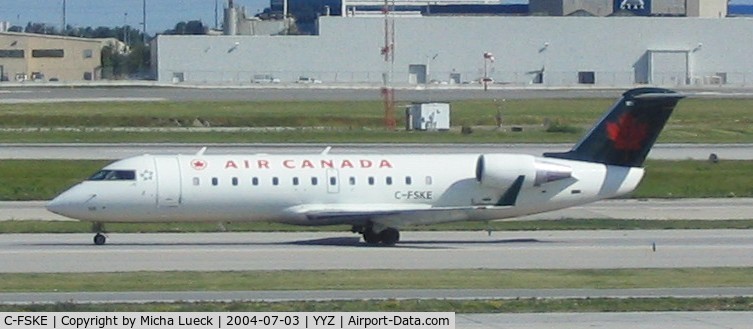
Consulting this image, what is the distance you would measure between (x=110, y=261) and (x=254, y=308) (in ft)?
30.8

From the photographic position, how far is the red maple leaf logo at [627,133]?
3809cm

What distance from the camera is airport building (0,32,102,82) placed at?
159 meters

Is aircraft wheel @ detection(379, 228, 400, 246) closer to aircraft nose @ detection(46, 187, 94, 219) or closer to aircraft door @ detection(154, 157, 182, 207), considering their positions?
aircraft door @ detection(154, 157, 182, 207)

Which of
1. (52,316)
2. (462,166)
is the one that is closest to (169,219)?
(462,166)

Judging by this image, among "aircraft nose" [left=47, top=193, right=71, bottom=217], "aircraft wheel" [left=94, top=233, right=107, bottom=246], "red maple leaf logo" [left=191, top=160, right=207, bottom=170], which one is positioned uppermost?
"red maple leaf logo" [left=191, top=160, right=207, bottom=170]

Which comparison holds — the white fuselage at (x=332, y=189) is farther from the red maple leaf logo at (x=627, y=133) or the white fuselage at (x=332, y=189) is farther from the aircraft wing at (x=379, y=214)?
the red maple leaf logo at (x=627, y=133)

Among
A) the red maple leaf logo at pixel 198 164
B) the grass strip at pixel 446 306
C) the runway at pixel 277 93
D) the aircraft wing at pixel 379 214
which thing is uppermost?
the runway at pixel 277 93

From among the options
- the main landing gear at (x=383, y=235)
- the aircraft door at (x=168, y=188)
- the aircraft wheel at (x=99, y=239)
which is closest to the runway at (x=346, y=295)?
the aircraft wheel at (x=99, y=239)

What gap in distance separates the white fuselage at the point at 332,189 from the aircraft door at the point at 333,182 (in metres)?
0.02

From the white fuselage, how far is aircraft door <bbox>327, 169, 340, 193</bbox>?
25 mm

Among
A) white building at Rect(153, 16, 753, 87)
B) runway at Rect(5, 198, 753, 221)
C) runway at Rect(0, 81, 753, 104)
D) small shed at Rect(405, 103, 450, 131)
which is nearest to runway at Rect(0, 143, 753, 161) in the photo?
runway at Rect(5, 198, 753, 221)

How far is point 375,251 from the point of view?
3491cm

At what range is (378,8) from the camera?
189 meters

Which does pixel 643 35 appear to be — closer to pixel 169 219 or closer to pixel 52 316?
pixel 169 219
